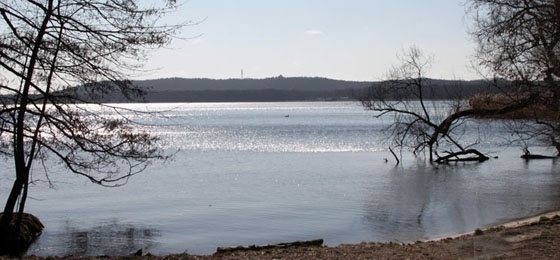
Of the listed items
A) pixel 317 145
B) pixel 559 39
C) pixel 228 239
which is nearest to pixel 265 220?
pixel 228 239

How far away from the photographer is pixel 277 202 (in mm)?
20281

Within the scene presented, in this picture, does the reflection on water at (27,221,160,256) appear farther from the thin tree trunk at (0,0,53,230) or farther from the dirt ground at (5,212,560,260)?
the dirt ground at (5,212,560,260)

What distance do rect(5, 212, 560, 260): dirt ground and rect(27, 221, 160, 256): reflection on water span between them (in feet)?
12.8

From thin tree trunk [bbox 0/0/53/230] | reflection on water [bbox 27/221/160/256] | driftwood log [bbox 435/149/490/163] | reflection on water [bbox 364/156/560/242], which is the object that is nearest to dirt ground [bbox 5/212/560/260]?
thin tree trunk [bbox 0/0/53/230]

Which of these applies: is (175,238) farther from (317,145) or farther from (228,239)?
(317,145)

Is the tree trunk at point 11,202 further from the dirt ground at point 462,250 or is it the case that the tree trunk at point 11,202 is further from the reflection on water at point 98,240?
the dirt ground at point 462,250

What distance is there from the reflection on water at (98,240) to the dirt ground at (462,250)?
389 cm

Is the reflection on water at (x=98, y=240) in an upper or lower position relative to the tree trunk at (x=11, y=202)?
lower

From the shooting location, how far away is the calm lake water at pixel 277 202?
14.6m

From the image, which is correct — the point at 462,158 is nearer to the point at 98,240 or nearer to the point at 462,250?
the point at 98,240

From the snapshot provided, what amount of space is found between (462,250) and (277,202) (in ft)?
36.6

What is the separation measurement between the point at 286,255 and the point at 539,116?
24.3 ft

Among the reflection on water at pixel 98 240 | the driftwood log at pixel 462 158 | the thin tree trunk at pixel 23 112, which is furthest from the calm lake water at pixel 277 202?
the thin tree trunk at pixel 23 112

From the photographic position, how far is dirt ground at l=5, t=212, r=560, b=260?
27.7ft
